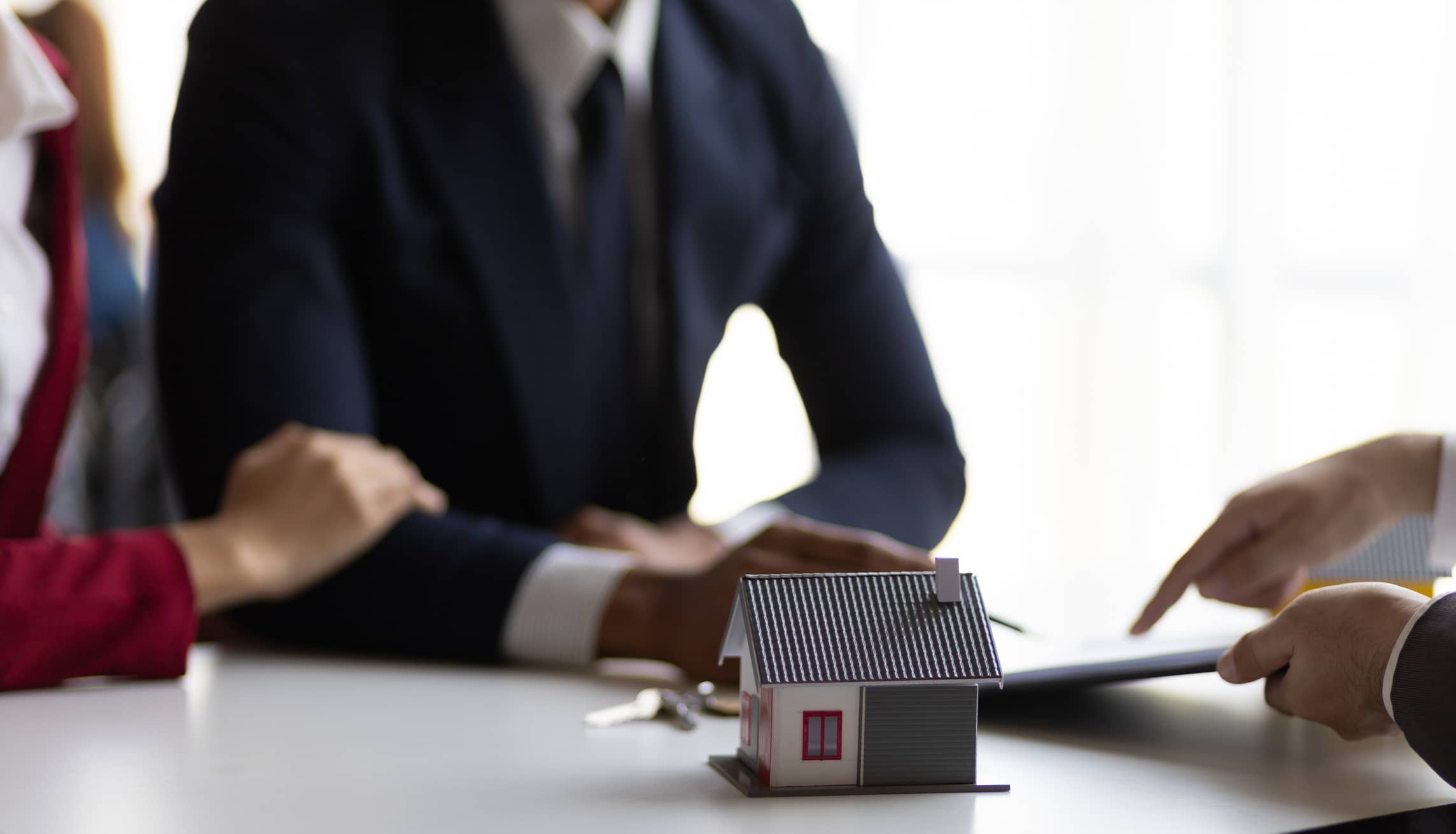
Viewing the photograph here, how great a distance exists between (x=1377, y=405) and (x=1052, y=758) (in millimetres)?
3203

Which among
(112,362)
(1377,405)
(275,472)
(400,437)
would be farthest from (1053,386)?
(275,472)

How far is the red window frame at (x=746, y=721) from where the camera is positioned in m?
0.61

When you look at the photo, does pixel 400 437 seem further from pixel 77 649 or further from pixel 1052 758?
pixel 1052 758

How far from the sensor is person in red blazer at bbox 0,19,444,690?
81 cm

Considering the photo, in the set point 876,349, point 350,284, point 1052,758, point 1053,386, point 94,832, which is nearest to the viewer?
point 94,832

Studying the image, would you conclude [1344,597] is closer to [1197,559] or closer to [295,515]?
[1197,559]

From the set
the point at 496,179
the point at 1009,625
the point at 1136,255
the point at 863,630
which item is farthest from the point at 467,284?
the point at 1136,255

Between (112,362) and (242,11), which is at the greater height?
(242,11)

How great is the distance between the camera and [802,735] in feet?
1.91

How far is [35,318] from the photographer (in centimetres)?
96

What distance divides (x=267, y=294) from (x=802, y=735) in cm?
65

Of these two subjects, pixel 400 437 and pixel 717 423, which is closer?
pixel 400 437

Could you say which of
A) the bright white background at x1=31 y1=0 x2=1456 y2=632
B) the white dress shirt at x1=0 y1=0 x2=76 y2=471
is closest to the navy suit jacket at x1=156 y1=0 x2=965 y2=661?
the white dress shirt at x1=0 y1=0 x2=76 y2=471

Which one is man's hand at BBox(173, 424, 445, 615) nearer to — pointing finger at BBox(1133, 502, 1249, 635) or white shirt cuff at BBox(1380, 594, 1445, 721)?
pointing finger at BBox(1133, 502, 1249, 635)
